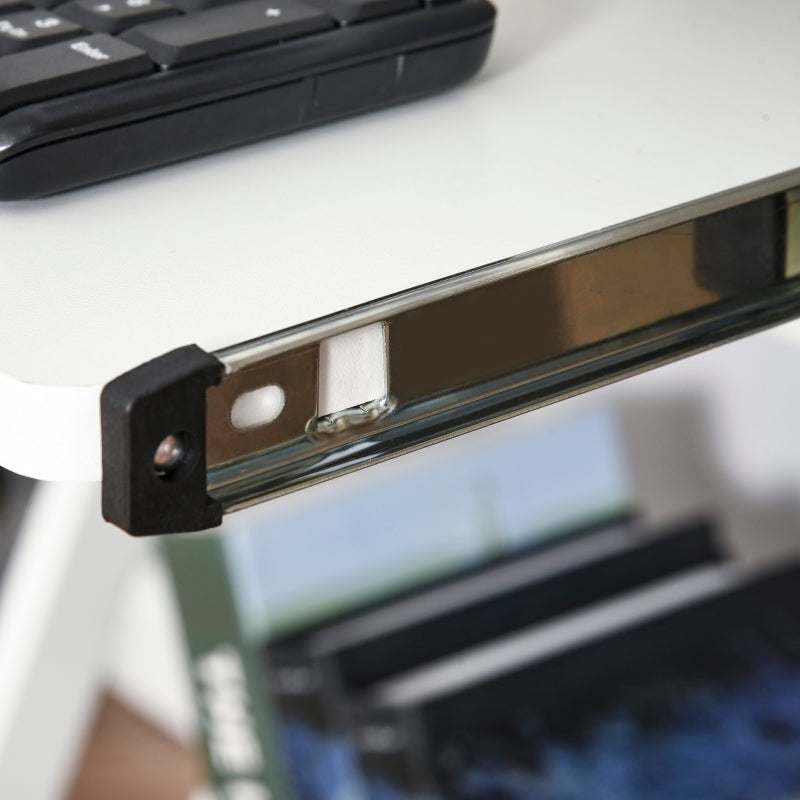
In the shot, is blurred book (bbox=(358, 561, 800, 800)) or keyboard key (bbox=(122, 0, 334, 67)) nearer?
keyboard key (bbox=(122, 0, 334, 67))

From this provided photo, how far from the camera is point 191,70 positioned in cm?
21

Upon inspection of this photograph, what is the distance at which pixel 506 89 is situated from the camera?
250 millimetres

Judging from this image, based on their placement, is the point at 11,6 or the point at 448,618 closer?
the point at 11,6

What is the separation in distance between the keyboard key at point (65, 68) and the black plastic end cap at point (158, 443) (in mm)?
75

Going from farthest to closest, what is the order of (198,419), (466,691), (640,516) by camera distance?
1. (640,516)
2. (466,691)
3. (198,419)

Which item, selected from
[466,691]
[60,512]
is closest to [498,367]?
[466,691]

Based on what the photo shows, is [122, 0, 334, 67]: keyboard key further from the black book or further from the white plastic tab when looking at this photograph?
the black book

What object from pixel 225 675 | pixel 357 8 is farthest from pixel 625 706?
pixel 357 8

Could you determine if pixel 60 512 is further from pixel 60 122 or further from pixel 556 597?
pixel 60 122

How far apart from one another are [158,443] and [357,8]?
12cm

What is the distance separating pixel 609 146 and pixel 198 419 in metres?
0.10

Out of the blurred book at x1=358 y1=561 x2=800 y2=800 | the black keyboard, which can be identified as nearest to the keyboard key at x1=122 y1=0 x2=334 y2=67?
the black keyboard

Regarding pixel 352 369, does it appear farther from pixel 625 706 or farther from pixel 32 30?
pixel 625 706

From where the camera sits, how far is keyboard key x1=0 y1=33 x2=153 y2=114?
20cm
